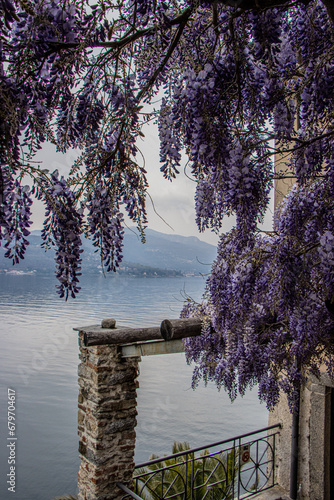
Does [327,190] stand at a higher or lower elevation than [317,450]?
higher

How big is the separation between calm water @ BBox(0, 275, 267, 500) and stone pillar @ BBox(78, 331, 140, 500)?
27.1ft

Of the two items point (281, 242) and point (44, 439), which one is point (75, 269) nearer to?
point (281, 242)

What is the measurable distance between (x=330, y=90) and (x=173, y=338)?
2204mm

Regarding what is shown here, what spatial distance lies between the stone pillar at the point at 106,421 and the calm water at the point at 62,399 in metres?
8.24

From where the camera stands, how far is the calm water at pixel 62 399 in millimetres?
22000

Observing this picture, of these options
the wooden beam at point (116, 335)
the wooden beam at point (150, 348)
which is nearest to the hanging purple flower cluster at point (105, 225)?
the wooden beam at point (116, 335)

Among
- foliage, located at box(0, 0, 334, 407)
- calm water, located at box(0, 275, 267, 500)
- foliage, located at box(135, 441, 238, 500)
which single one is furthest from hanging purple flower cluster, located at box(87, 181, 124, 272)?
calm water, located at box(0, 275, 267, 500)

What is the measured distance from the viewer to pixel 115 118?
1.82 metres

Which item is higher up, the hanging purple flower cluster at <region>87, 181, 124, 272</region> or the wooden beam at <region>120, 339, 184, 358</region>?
the hanging purple flower cluster at <region>87, 181, 124, 272</region>

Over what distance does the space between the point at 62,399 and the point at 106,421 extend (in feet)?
88.8

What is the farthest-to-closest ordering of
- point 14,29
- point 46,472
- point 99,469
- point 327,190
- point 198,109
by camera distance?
point 46,472, point 99,469, point 327,190, point 198,109, point 14,29

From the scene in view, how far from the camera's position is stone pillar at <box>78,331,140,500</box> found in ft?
10.7

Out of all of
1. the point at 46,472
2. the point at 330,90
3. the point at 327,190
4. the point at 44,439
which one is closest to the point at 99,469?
the point at 327,190

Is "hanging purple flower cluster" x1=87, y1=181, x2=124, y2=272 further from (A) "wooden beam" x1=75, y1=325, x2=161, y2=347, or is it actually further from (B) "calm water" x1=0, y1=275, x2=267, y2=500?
(B) "calm water" x1=0, y1=275, x2=267, y2=500
